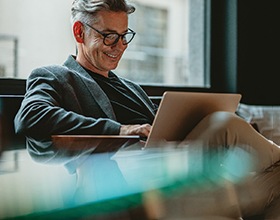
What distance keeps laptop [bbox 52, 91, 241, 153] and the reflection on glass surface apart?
0.09 m

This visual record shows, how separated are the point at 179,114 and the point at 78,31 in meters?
0.64

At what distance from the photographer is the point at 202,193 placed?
104cm

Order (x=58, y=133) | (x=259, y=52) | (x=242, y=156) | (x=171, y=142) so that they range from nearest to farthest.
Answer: (x=242, y=156) → (x=171, y=142) → (x=58, y=133) → (x=259, y=52)

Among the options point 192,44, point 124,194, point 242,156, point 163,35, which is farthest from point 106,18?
point 163,35

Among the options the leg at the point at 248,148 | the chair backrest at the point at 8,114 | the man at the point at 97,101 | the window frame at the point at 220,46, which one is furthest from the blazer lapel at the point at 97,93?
the window frame at the point at 220,46

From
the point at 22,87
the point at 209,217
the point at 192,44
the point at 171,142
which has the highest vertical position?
the point at 192,44

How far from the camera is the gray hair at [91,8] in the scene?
5.62 feet

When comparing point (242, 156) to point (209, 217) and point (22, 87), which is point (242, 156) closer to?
point (209, 217)

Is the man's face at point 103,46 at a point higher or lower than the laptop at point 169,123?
higher

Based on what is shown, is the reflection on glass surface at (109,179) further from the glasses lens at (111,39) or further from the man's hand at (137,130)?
the glasses lens at (111,39)

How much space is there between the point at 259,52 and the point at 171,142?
1.77 meters

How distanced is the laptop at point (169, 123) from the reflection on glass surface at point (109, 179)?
0.29 ft

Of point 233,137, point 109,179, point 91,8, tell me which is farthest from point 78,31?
point 109,179

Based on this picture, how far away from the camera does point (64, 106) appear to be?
1.60m
